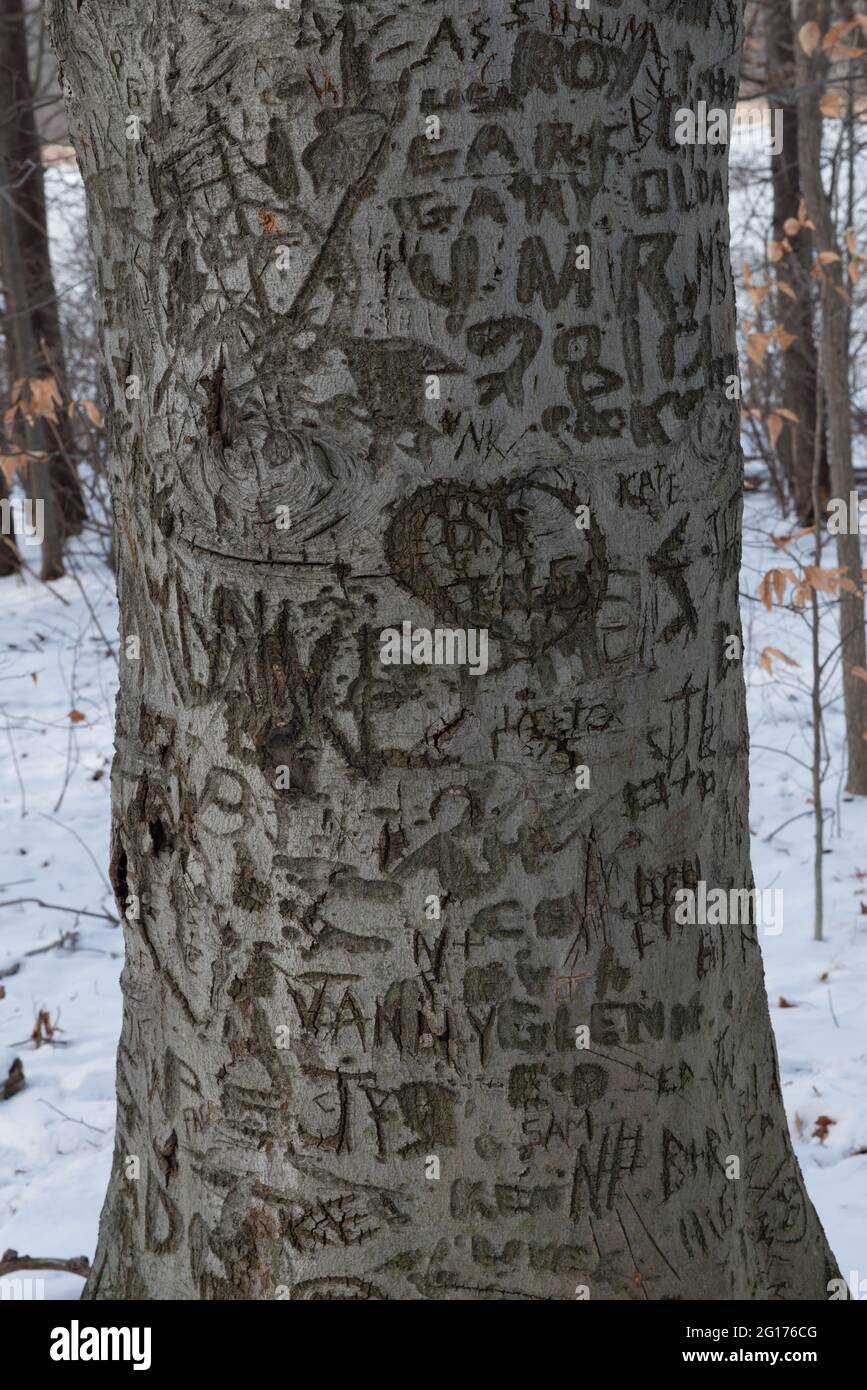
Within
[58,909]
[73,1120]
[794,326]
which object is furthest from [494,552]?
[794,326]

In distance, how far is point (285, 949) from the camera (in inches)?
44.9

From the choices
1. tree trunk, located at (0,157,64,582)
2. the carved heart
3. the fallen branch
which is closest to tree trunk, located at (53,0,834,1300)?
the carved heart

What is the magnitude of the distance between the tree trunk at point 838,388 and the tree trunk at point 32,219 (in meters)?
4.98

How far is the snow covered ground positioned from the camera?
101 inches

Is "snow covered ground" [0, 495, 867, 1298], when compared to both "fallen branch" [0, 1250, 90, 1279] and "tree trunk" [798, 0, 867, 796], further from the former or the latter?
"tree trunk" [798, 0, 867, 796]

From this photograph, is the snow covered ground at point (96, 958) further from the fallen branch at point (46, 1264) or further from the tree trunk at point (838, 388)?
the tree trunk at point (838, 388)

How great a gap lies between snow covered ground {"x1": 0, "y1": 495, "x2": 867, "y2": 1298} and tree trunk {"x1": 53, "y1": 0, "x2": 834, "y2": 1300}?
135cm

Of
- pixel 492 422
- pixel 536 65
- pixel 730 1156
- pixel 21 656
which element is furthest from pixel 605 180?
pixel 21 656

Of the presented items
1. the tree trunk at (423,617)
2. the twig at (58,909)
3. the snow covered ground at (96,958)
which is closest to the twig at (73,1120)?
the snow covered ground at (96,958)

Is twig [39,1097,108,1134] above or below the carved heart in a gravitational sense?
below

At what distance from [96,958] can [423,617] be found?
2998 millimetres

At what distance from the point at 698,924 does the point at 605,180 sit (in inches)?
28.4

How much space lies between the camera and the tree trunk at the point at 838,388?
3889 mm
